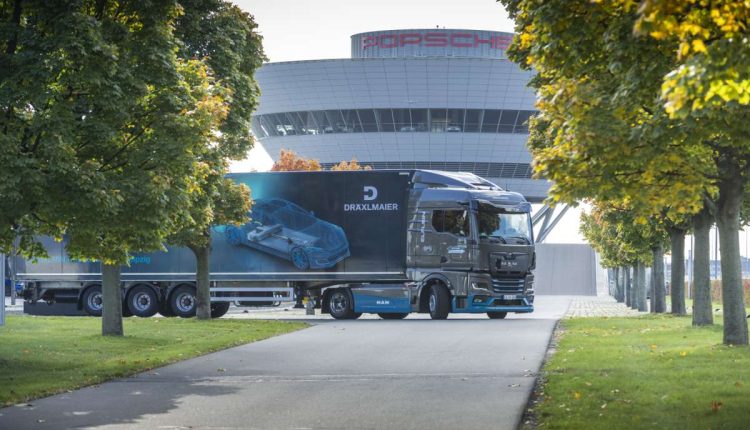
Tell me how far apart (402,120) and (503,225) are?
53.6m

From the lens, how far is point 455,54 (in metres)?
90.6

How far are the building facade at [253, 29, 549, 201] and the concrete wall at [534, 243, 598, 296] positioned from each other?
7632mm

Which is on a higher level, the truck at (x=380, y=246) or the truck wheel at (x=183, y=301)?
the truck at (x=380, y=246)

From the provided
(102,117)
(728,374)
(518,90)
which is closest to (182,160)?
(102,117)

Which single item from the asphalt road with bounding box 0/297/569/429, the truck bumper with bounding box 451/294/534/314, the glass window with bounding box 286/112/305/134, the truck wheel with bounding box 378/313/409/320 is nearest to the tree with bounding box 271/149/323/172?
the glass window with bounding box 286/112/305/134

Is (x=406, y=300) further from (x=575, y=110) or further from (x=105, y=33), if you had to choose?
(x=575, y=110)

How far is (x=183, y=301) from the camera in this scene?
117ft

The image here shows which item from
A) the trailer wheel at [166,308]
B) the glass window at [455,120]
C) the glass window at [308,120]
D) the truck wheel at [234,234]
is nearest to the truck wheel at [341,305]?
the truck wheel at [234,234]

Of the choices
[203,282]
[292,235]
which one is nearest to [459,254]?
[292,235]

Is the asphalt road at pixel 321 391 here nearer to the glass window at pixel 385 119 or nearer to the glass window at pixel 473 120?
the glass window at pixel 473 120

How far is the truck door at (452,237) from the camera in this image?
31500 millimetres

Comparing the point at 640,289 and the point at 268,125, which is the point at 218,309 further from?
the point at 268,125

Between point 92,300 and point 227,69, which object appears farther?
point 92,300

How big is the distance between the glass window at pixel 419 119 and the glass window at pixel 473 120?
309 centimetres
